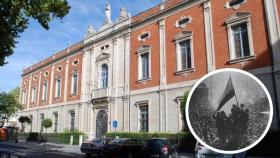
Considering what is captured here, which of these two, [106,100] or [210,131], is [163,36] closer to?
[106,100]

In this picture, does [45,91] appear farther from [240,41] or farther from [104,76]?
[240,41]

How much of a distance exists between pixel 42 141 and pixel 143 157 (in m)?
27.6

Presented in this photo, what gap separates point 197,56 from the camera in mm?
24672

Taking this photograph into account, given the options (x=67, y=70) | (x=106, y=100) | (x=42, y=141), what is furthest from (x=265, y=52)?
(x=42, y=141)

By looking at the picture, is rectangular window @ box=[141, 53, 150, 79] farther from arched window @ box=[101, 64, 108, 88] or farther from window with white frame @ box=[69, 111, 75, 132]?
window with white frame @ box=[69, 111, 75, 132]

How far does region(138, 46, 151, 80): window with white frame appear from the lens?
29.4 meters

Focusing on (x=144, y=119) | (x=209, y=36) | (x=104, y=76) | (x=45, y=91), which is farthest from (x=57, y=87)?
(x=209, y=36)

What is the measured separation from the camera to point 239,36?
72.3ft

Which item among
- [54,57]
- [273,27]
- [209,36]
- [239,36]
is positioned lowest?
[273,27]

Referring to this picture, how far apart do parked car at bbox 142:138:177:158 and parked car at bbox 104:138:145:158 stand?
3.74ft

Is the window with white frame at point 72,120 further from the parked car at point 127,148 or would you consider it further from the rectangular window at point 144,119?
the parked car at point 127,148

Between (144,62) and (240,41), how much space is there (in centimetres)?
1082

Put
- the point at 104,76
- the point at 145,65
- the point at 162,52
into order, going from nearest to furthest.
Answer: the point at 162,52 → the point at 145,65 → the point at 104,76

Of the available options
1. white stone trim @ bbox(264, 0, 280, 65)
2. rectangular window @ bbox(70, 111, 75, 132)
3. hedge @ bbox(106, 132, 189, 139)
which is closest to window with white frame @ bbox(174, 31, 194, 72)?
hedge @ bbox(106, 132, 189, 139)
